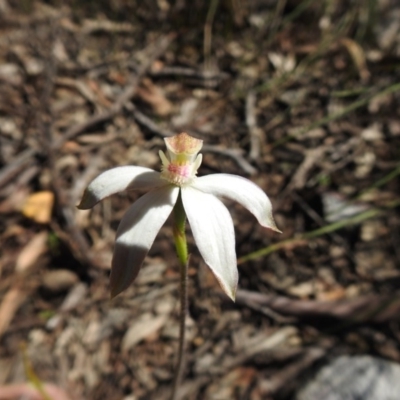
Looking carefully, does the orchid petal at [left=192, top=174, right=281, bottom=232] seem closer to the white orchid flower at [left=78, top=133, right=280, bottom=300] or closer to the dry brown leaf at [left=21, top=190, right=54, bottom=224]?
the white orchid flower at [left=78, top=133, right=280, bottom=300]

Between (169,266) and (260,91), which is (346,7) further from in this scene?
(169,266)

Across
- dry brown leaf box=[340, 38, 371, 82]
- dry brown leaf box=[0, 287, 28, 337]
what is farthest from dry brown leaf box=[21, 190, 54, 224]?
dry brown leaf box=[340, 38, 371, 82]

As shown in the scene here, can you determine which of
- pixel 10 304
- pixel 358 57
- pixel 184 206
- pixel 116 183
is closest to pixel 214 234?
pixel 184 206

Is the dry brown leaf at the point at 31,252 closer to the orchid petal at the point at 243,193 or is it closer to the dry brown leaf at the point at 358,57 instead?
the orchid petal at the point at 243,193

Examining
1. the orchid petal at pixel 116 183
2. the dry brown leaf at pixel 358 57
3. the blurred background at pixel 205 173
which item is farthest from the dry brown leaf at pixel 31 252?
the dry brown leaf at pixel 358 57

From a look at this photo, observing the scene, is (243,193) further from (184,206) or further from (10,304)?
(10,304)
